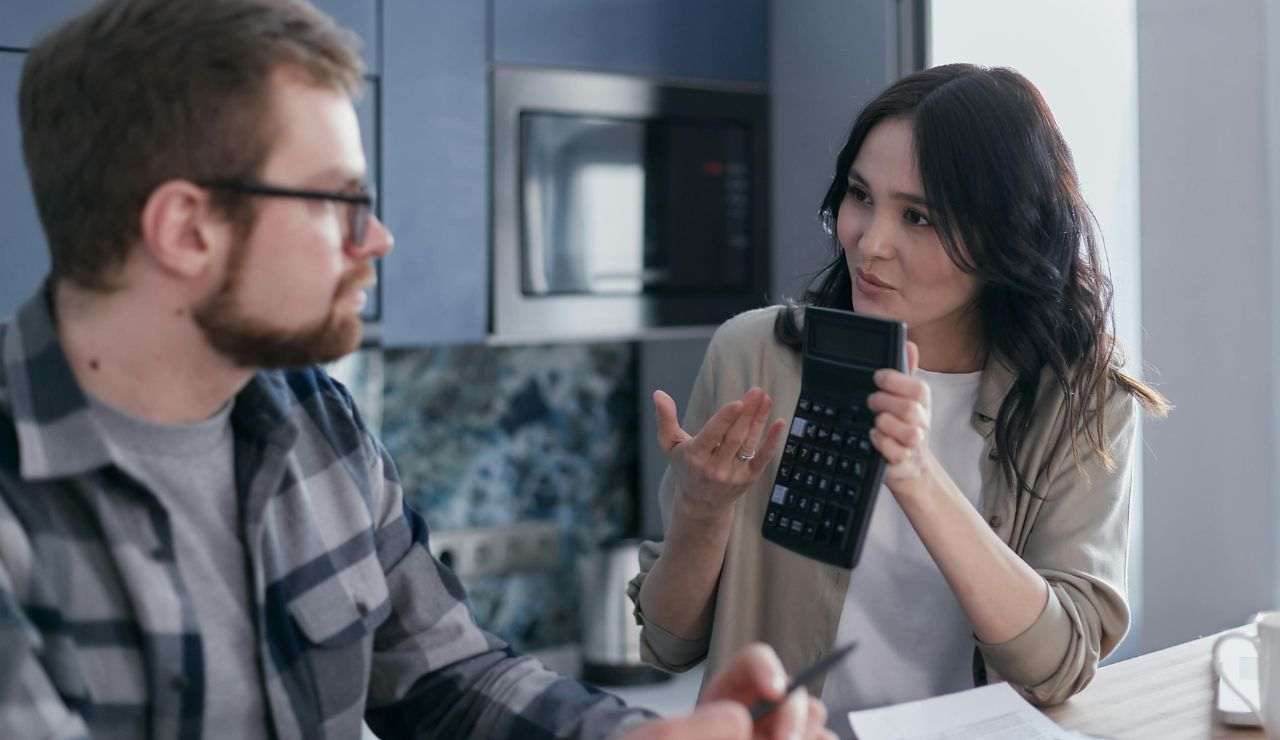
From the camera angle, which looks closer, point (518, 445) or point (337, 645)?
point (337, 645)

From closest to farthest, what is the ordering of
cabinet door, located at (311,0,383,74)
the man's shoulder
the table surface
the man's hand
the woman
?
the man's hand
the man's shoulder
the table surface
the woman
cabinet door, located at (311,0,383,74)

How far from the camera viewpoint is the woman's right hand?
1182mm

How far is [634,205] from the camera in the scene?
94.8 inches

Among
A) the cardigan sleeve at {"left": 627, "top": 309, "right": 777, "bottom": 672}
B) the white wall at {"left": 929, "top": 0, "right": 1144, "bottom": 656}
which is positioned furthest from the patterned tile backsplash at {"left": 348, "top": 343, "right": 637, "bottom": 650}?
the cardigan sleeve at {"left": 627, "top": 309, "right": 777, "bottom": 672}

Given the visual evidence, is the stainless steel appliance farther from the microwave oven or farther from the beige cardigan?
the beige cardigan

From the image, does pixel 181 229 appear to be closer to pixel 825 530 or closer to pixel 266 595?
pixel 266 595

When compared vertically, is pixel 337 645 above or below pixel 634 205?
below

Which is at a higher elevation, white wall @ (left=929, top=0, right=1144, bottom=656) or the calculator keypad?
white wall @ (left=929, top=0, right=1144, bottom=656)

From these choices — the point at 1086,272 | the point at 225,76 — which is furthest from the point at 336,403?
the point at 1086,272

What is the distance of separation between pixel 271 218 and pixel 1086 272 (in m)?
0.91

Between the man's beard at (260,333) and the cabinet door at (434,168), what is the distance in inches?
48.8

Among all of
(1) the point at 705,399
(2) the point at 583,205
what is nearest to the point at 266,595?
(1) the point at 705,399

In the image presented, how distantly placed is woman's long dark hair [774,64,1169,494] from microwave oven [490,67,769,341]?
923mm

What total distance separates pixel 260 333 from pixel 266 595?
19 cm
